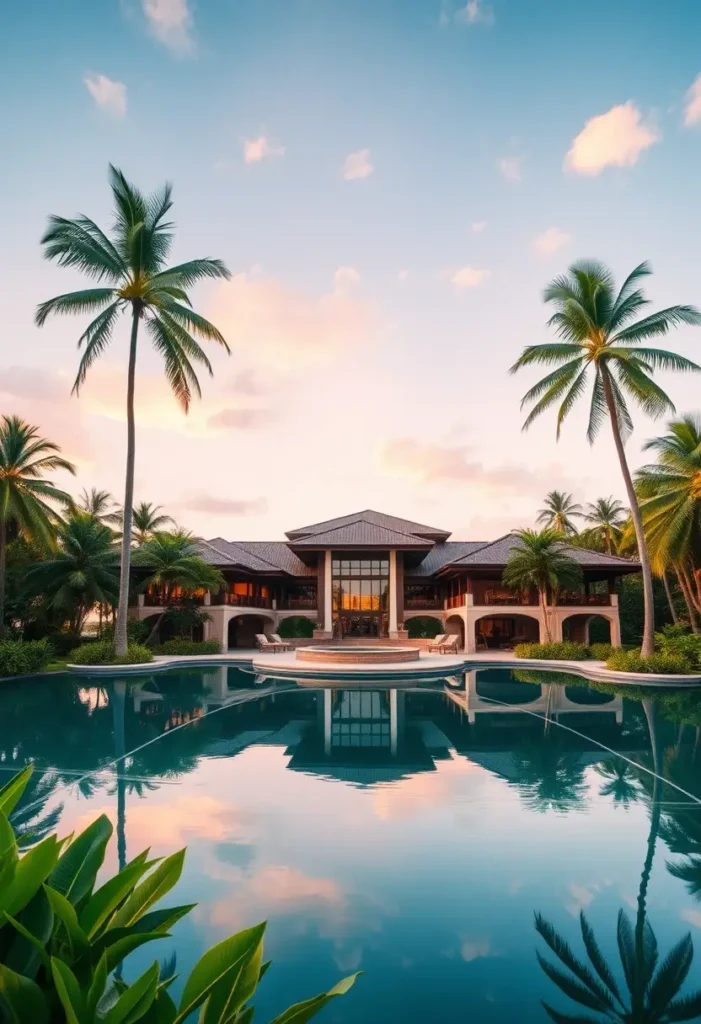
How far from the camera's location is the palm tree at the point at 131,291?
20.0m

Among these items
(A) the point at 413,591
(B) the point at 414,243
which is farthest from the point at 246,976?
(A) the point at 413,591

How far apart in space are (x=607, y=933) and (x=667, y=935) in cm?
48

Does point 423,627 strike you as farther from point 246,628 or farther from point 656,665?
point 656,665

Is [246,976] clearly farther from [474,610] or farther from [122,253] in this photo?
[474,610]

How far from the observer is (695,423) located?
25.0 meters

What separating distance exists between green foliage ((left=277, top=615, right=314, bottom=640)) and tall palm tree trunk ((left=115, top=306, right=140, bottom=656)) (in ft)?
39.4

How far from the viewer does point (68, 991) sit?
1.41 meters

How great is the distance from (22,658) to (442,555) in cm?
2519

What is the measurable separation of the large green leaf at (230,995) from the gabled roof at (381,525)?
3536 centimetres

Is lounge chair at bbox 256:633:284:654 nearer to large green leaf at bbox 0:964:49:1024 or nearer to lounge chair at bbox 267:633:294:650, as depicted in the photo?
lounge chair at bbox 267:633:294:650

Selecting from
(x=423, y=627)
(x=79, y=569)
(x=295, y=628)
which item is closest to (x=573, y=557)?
(x=423, y=627)

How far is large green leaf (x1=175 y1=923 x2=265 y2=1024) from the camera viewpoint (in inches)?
63.3

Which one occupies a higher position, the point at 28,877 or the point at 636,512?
the point at 636,512

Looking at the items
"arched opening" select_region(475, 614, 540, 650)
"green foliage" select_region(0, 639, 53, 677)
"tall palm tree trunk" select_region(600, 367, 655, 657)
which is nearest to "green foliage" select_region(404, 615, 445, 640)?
"arched opening" select_region(475, 614, 540, 650)
